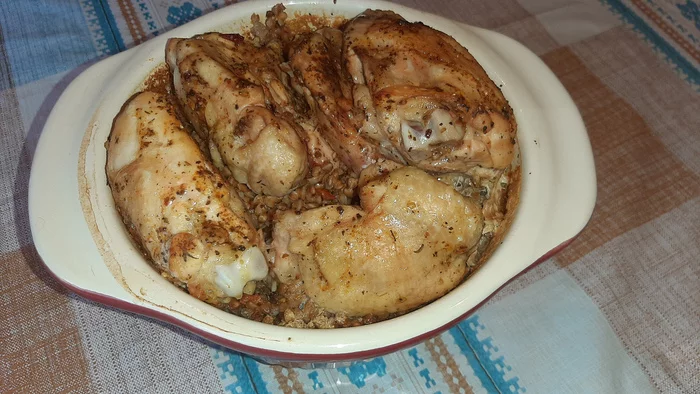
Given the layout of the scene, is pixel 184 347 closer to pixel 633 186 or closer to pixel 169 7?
pixel 169 7

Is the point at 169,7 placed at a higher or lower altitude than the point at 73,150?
lower

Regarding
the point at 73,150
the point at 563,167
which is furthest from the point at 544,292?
the point at 73,150

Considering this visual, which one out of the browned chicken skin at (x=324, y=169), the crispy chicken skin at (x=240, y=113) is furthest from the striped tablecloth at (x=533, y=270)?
the crispy chicken skin at (x=240, y=113)

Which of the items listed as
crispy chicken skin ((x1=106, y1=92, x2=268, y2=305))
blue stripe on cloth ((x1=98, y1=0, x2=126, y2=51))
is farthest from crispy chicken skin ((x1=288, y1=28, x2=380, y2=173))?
blue stripe on cloth ((x1=98, y1=0, x2=126, y2=51))

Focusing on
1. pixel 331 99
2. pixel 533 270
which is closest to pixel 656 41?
pixel 533 270

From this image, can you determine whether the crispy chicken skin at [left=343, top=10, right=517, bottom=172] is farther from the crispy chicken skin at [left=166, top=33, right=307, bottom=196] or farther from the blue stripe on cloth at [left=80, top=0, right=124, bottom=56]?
the blue stripe on cloth at [left=80, top=0, right=124, bottom=56]

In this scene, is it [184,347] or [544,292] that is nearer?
[184,347]

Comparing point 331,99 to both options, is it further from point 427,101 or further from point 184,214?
point 184,214
